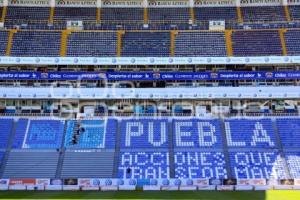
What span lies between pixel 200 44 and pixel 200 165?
39.8 feet

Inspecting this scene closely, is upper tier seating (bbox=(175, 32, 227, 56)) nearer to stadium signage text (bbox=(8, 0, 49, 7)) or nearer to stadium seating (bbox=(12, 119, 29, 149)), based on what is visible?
stadium signage text (bbox=(8, 0, 49, 7))

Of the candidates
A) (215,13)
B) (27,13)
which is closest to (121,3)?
(27,13)

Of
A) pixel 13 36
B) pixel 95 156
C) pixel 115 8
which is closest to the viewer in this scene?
pixel 95 156

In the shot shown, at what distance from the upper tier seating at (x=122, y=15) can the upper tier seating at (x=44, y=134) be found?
460 inches

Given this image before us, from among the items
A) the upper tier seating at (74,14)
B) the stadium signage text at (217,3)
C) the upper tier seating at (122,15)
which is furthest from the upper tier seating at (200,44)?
the upper tier seating at (74,14)

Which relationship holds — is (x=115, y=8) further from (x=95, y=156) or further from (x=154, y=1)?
(x=95, y=156)

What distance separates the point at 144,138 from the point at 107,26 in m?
12.0

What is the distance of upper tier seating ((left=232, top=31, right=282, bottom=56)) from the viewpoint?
42781mm

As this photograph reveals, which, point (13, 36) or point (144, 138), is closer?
point (144, 138)

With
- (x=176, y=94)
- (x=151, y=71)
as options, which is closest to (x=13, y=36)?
(x=151, y=71)

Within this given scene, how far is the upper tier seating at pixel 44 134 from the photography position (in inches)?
1532

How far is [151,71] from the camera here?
137 feet

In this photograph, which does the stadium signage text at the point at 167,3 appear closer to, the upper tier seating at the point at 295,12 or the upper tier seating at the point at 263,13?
the upper tier seating at the point at 263,13

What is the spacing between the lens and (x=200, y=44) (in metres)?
43.6
